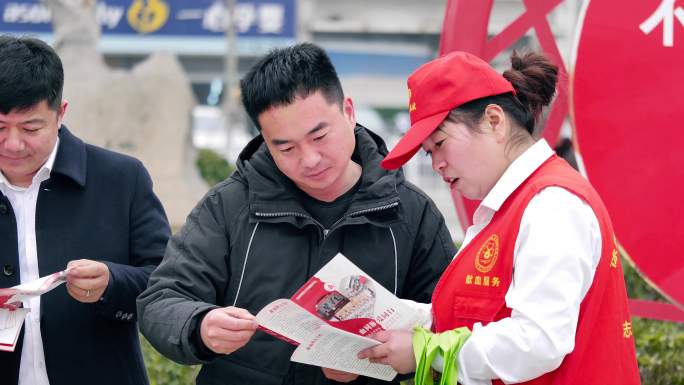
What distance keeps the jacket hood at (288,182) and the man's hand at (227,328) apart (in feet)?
0.94

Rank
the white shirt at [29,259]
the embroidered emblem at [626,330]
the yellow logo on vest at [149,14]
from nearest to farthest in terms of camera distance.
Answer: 1. the embroidered emblem at [626,330]
2. the white shirt at [29,259]
3. the yellow logo on vest at [149,14]

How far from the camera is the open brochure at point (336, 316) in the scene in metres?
1.91

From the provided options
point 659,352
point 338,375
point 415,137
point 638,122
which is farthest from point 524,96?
point 659,352

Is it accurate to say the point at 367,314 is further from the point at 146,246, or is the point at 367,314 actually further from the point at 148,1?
the point at 148,1

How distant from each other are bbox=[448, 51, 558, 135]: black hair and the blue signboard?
828 inches

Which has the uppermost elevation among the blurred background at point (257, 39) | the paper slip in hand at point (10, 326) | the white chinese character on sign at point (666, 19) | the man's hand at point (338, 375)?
the blurred background at point (257, 39)

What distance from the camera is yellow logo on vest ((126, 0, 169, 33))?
73.8 ft

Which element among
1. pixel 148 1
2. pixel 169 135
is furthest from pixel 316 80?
pixel 148 1

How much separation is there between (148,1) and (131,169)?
20749 mm

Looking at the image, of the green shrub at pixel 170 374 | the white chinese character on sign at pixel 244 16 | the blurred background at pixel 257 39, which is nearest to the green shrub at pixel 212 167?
the blurred background at pixel 257 39

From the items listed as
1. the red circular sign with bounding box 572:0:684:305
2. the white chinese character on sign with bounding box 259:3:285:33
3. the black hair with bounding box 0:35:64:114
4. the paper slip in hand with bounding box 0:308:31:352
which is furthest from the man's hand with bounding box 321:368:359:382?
the white chinese character on sign with bounding box 259:3:285:33

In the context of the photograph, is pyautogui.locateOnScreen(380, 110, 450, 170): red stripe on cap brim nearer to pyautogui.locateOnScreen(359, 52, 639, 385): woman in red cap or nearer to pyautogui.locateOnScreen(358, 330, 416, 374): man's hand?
pyautogui.locateOnScreen(359, 52, 639, 385): woman in red cap

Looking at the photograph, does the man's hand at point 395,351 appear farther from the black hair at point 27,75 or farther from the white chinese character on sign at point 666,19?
the white chinese character on sign at point 666,19

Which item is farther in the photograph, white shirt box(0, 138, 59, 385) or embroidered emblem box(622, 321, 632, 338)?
white shirt box(0, 138, 59, 385)
